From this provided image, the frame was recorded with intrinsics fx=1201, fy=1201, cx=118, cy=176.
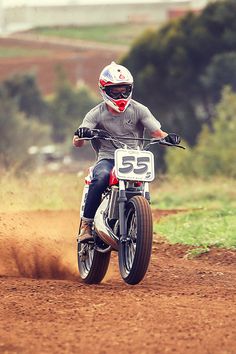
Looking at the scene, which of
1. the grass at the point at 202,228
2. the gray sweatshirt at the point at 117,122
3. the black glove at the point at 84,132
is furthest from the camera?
the grass at the point at 202,228

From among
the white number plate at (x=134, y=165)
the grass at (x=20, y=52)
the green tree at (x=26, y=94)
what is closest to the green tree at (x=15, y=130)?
the green tree at (x=26, y=94)

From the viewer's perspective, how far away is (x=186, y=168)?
140ft

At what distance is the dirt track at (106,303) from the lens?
750cm

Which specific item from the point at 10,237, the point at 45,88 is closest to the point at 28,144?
the point at 45,88

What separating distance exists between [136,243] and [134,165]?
75 cm

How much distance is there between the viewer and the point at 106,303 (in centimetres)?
913

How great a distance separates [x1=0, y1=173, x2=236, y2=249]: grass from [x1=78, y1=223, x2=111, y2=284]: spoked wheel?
2281 millimetres

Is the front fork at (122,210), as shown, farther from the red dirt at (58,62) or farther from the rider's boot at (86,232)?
the red dirt at (58,62)

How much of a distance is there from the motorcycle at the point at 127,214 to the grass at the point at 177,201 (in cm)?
284

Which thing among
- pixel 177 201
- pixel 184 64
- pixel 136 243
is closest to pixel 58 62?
pixel 184 64

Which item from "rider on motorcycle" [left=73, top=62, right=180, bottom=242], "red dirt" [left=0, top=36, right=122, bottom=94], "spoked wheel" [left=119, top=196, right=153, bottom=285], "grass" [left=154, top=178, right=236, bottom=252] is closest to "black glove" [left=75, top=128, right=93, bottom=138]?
"rider on motorcycle" [left=73, top=62, right=180, bottom=242]

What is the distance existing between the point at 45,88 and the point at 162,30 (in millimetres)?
38026

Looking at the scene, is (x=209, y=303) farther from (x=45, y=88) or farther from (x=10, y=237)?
(x=45, y=88)

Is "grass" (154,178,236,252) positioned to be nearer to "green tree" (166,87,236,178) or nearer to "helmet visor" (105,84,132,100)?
"helmet visor" (105,84,132,100)
